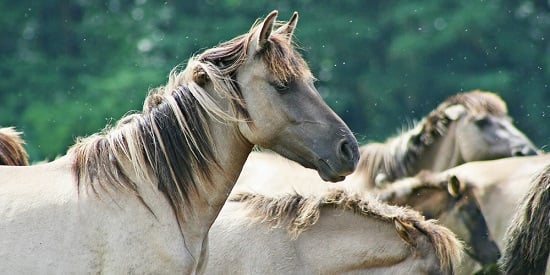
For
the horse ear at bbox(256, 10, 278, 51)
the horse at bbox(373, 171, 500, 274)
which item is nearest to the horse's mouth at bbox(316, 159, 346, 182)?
the horse ear at bbox(256, 10, 278, 51)

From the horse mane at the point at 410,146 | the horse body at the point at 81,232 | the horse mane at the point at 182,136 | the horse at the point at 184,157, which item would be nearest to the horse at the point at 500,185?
the horse mane at the point at 410,146

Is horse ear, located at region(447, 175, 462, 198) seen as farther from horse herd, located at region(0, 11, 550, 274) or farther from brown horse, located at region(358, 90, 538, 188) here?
brown horse, located at region(358, 90, 538, 188)

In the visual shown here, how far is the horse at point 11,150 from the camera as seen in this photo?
5.58 m

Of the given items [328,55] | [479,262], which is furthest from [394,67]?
[479,262]

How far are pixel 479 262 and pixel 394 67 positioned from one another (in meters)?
13.7

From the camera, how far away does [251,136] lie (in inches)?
165

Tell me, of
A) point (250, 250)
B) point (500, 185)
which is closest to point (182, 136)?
point (250, 250)

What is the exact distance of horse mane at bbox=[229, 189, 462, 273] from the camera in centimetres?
482

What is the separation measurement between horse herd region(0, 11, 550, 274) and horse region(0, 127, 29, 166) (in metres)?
1.24

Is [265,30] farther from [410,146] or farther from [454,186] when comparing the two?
[410,146]

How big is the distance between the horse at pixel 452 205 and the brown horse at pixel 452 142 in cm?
204

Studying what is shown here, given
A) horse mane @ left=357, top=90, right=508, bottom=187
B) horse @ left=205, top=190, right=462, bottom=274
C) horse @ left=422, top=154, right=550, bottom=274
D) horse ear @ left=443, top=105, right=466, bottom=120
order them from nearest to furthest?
horse @ left=205, top=190, right=462, bottom=274 → horse @ left=422, top=154, right=550, bottom=274 → horse mane @ left=357, top=90, right=508, bottom=187 → horse ear @ left=443, top=105, right=466, bottom=120

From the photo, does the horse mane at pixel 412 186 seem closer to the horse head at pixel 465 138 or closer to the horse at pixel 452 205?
the horse at pixel 452 205

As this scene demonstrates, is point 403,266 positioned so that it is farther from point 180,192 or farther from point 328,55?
point 328,55
